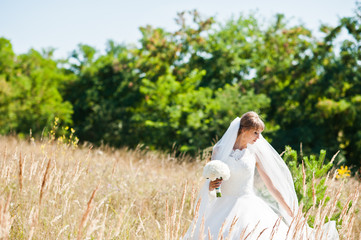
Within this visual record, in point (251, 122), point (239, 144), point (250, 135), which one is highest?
point (251, 122)

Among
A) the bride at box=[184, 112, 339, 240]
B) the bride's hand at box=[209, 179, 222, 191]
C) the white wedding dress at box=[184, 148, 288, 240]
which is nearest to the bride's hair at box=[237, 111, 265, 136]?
the bride at box=[184, 112, 339, 240]

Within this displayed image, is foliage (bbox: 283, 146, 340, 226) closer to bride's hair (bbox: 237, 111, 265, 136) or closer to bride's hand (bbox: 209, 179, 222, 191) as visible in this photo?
bride's hair (bbox: 237, 111, 265, 136)

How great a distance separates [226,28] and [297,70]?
4728mm

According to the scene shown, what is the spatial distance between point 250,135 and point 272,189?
0.60 m

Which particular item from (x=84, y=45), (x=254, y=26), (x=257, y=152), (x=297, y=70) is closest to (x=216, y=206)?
(x=257, y=152)

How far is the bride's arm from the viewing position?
10.5ft

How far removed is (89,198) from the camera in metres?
3.06

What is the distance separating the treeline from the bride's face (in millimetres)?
7270

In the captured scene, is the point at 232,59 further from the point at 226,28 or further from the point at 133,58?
the point at 133,58

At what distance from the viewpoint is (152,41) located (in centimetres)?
1688

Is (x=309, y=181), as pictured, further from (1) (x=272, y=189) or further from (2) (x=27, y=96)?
(2) (x=27, y=96)

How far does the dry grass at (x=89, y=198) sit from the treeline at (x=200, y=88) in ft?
18.5

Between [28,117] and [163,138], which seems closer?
[163,138]

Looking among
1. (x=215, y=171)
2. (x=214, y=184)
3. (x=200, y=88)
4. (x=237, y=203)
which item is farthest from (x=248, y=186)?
(x=200, y=88)
